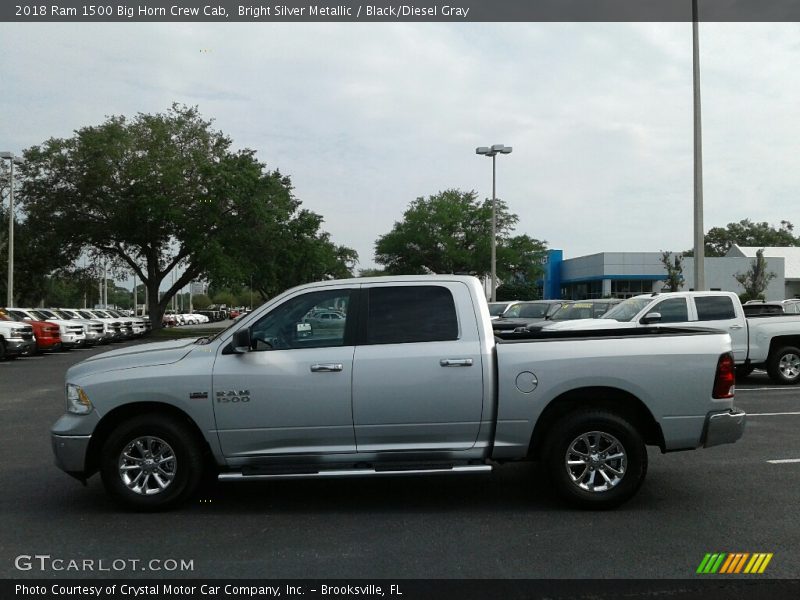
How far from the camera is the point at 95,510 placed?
6184mm

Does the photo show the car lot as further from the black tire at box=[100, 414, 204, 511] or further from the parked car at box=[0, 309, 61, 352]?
the parked car at box=[0, 309, 61, 352]

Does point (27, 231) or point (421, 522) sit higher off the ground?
point (27, 231)

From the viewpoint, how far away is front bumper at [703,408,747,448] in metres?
6.09

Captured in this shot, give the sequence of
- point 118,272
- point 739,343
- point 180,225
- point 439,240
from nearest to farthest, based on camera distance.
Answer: point 739,343
point 180,225
point 118,272
point 439,240

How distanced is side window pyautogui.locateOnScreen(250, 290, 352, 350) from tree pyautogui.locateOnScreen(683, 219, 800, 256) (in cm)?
9838

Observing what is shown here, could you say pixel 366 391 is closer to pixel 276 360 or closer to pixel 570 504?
pixel 276 360

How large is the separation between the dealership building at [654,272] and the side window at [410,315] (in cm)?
5446

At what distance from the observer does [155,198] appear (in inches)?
1592

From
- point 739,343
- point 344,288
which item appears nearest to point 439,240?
point 739,343

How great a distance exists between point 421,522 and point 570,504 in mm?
1248

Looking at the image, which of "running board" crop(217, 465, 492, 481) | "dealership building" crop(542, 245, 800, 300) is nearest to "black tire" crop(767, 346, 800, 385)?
"running board" crop(217, 465, 492, 481)

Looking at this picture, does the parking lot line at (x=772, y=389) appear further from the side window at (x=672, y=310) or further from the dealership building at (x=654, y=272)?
the dealership building at (x=654, y=272)

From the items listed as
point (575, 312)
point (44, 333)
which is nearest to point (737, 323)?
point (575, 312)

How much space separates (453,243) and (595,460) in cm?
5395
